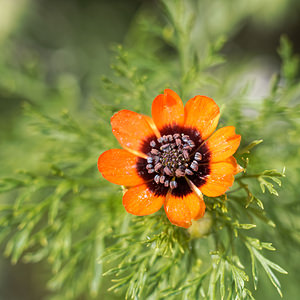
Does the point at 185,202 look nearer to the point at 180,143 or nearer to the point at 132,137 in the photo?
the point at 180,143

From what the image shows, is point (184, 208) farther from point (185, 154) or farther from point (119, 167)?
point (119, 167)

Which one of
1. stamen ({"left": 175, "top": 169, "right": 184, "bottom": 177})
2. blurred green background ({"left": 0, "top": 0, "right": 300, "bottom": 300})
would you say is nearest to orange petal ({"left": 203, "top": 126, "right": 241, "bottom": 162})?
stamen ({"left": 175, "top": 169, "right": 184, "bottom": 177})

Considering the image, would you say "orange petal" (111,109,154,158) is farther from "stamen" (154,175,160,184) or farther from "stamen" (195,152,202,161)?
"stamen" (195,152,202,161)

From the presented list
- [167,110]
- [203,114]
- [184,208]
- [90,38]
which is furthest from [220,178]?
[90,38]

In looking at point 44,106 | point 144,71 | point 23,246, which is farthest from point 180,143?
point 44,106

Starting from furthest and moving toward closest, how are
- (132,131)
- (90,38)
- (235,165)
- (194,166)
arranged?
1. (90,38)
2. (132,131)
3. (194,166)
4. (235,165)

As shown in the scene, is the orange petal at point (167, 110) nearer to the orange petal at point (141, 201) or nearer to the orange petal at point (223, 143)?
the orange petal at point (223, 143)

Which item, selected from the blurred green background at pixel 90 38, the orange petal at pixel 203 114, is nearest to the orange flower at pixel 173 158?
the orange petal at pixel 203 114
